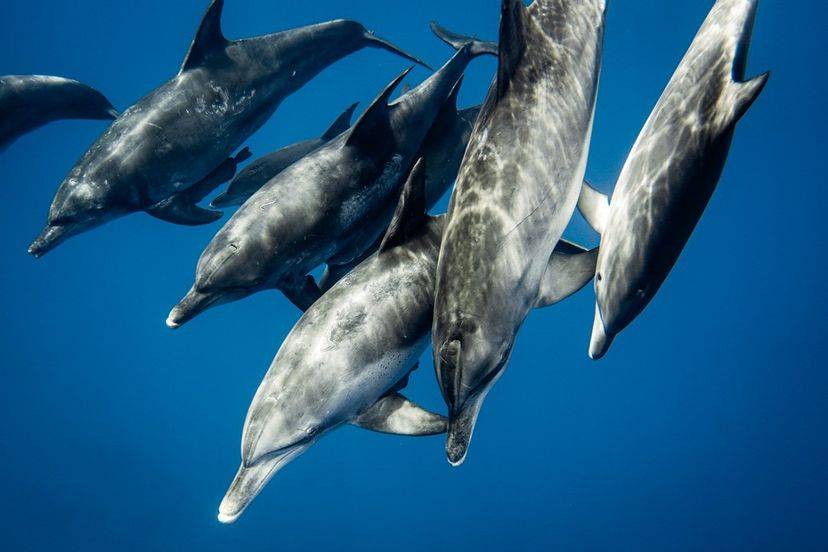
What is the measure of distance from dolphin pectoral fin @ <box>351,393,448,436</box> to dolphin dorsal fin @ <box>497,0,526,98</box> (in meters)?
2.42

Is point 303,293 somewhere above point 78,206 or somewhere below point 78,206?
below

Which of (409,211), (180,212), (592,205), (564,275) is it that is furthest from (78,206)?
(592,205)

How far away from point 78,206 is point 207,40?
84.6 inches

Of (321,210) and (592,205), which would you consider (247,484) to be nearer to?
(321,210)

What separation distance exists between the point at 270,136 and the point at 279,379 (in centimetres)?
1807

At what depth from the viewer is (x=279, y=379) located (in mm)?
4098

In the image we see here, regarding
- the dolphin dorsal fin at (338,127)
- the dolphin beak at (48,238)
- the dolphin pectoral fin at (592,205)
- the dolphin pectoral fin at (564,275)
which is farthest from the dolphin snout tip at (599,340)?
the dolphin beak at (48,238)

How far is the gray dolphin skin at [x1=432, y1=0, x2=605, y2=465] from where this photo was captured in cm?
347

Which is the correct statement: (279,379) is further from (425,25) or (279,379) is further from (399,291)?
(425,25)

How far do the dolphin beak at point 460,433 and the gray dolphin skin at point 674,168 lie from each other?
1.13 m

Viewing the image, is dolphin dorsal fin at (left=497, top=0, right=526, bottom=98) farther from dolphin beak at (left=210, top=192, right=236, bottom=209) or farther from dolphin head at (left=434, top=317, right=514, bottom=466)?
dolphin beak at (left=210, top=192, right=236, bottom=209)

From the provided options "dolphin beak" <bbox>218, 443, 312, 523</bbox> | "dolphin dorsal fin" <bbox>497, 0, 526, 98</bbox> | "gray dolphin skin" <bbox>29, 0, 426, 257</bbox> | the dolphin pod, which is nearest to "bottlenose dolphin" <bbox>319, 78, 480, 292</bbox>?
the dolphin pod

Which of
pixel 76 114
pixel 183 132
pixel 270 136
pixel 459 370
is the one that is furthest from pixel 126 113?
pixel 270 136

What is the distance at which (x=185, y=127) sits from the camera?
589 cm
